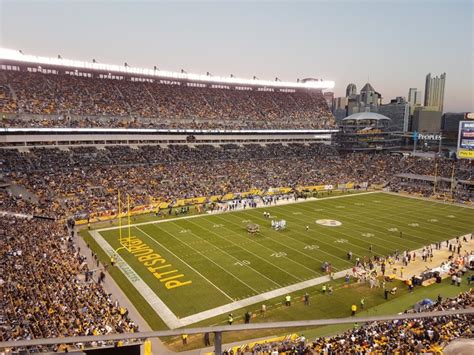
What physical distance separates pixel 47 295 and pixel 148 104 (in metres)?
47.1

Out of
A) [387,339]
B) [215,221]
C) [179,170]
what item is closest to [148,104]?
[179,170]

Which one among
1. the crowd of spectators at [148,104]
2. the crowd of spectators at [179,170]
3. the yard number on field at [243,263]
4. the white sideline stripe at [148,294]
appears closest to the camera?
the white sideline stripe at [148,294]

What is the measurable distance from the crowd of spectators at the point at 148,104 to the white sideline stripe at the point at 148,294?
2880 centimetres

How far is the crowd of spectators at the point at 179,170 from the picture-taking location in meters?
41.4

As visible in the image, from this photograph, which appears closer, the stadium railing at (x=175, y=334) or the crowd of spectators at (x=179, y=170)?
the stadium railing at (x=175, y=334)

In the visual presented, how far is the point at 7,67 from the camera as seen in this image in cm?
5353

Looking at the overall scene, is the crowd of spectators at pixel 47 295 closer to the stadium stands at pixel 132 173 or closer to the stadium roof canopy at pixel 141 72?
the stadium stands at pixel 132 173

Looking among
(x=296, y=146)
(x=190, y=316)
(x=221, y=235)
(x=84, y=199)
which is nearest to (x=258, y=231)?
(x=221, y=235)

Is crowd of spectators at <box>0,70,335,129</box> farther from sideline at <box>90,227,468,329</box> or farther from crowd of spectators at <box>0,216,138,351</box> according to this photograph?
sideline at <box>90,227,468,329</box>

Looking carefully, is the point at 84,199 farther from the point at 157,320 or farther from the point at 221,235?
the point at 157,320

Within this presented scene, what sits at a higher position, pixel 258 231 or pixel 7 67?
pixel 7 67

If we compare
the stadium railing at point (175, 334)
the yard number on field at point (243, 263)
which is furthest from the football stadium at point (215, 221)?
the yard number on field at point (243, 263)

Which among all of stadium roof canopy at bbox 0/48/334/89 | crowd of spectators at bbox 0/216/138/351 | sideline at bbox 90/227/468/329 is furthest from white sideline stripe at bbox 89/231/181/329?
stadium roof canopy at bbox 0/48/334/89

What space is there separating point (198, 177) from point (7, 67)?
31.7 meters
